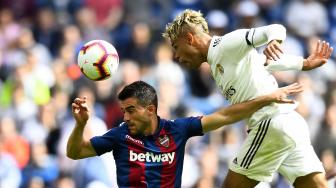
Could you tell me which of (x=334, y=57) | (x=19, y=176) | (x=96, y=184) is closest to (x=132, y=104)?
(x=96, y=184)

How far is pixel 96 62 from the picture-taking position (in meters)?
8.80

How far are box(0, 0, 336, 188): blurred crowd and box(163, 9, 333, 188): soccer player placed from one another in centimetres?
335

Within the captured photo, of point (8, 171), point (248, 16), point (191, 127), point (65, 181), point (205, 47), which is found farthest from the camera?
point (248, 16)

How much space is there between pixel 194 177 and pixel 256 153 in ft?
14.4

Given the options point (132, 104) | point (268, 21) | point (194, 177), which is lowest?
point (194, 177)

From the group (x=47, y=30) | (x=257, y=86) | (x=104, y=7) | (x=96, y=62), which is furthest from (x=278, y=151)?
(x=104, y=7)

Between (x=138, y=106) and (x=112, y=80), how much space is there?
691 cm

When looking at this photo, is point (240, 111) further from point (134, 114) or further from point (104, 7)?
point (104, 7)

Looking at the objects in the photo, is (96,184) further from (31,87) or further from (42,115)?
(31,87)

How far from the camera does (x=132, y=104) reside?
8172 mm

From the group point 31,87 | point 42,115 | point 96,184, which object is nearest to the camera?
point 96,184

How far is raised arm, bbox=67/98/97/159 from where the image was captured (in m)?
7.93

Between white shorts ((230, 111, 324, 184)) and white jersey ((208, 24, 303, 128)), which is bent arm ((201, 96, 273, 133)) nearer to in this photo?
white jersey ((208, 24, 303, 128))

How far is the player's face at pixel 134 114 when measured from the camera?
817cm
